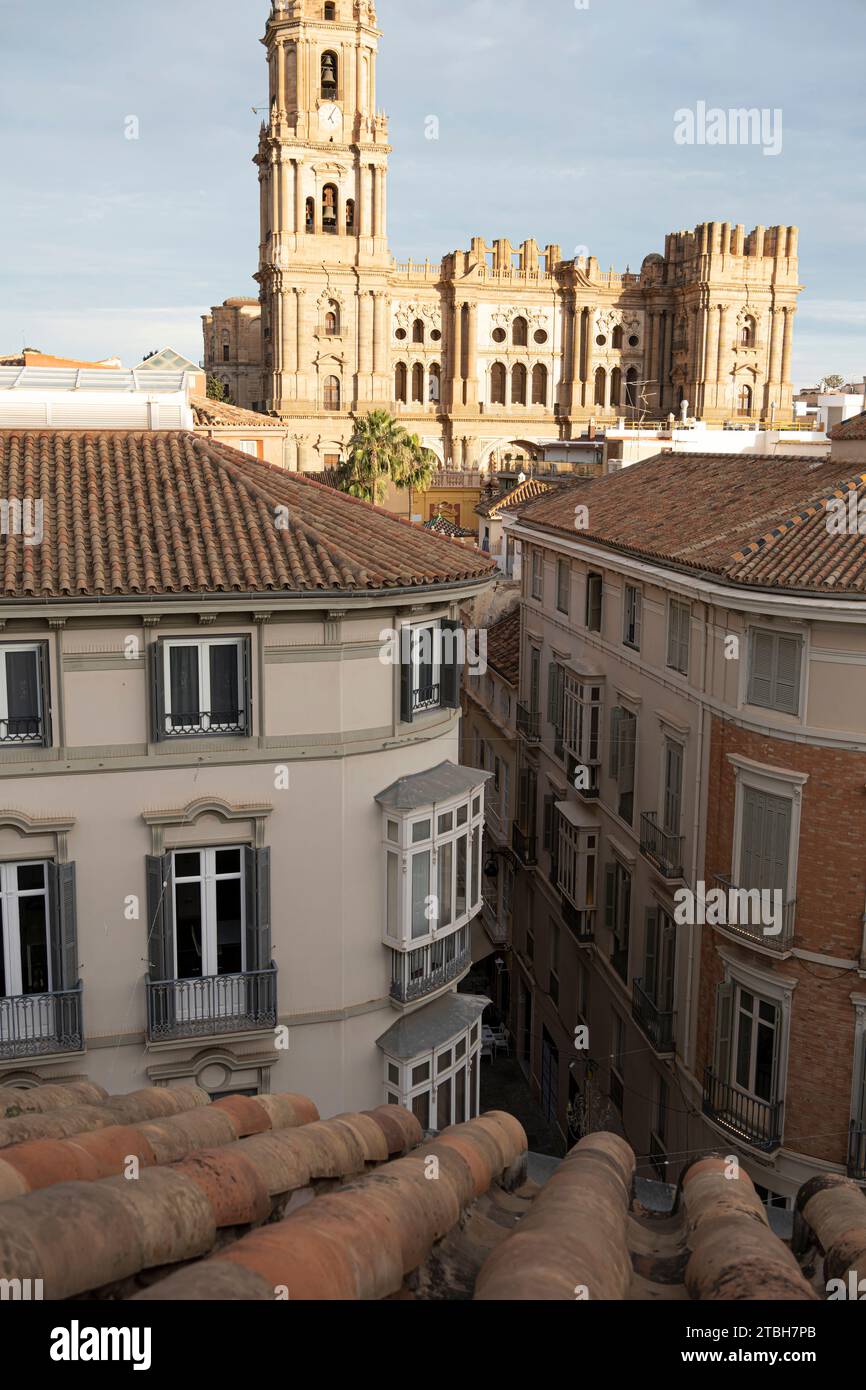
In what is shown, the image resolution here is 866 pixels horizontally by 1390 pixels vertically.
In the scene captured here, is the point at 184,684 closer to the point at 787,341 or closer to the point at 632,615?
the point at 632,615

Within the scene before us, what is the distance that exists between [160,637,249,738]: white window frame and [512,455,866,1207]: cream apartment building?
705cm

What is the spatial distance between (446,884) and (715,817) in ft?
15.8

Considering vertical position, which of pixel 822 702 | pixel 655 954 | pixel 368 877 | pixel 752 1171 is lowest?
pixel 752 1171

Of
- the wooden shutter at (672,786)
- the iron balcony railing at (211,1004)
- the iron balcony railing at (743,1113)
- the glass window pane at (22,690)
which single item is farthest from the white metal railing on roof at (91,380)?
the iron balcony railing at (743,1113)

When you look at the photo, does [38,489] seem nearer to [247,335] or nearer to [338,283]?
[338,283]

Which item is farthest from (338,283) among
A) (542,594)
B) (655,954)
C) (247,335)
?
(655,954)

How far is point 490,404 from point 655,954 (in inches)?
3898

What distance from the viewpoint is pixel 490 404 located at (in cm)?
11550

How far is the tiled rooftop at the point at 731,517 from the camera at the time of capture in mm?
16859

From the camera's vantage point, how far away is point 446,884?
16.3 metres

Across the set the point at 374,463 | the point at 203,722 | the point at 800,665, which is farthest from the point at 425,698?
the point at 374,463

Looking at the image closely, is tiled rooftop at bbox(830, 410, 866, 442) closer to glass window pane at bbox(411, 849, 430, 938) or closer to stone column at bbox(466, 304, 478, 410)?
glass window pane at bbox(411, 849, 430, 938)

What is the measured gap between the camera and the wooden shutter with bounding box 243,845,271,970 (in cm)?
1492
